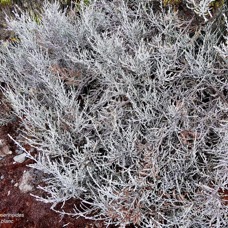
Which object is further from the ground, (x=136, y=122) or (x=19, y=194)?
(x=136, y=122)

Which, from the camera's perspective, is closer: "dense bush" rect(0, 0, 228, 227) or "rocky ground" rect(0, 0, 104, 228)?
"dense bush" rect(0, 0, 228, 227)

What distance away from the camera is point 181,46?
212 cm

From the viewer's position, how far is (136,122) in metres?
2.03

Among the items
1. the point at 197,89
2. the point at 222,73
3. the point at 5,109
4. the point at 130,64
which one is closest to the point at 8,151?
the point at 5,109

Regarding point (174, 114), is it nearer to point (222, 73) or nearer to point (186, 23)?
point (222, 73)

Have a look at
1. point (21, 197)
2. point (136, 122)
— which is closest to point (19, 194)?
point (21, 197)

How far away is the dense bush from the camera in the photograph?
5.62 feet

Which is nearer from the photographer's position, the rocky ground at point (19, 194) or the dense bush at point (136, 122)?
the dense bush at point (136, 122)

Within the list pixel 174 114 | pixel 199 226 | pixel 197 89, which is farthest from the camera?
pixel 197 89

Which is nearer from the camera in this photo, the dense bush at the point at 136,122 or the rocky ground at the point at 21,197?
the dense bush at the point at 136,122

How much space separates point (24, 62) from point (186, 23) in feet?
4.20

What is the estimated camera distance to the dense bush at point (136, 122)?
171 cm

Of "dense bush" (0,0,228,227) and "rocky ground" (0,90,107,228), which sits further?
"rocky ground" (0,90,107,228)

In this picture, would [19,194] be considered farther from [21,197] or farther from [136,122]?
[136,122]
